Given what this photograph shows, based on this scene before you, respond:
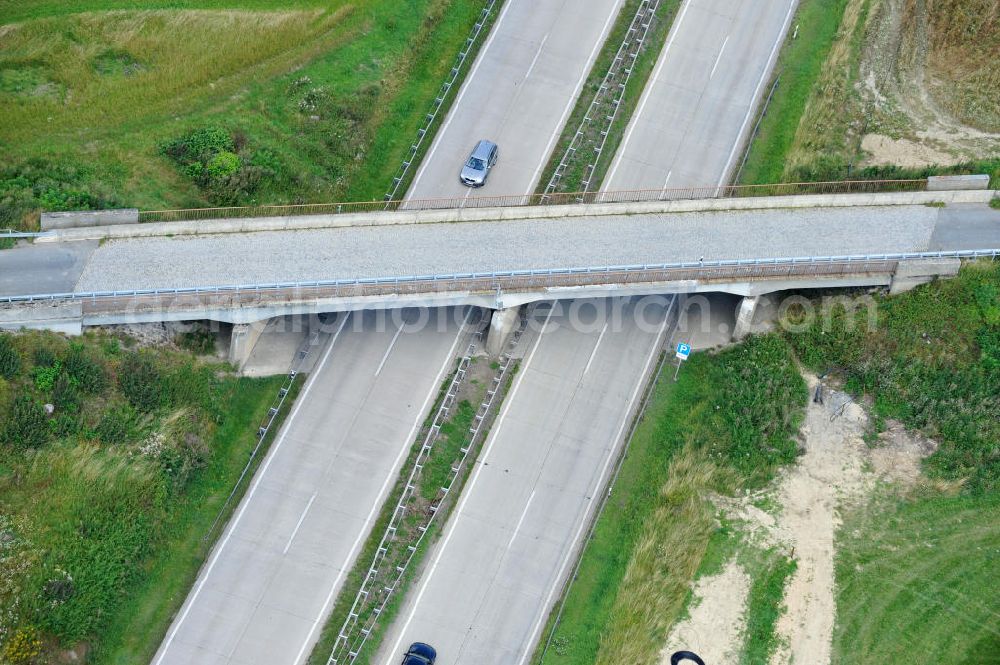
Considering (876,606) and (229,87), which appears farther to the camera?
(229,87)

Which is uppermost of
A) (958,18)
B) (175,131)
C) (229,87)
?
(958,18)

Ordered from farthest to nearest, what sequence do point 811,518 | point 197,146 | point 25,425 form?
point 197,146, point 811,518, point 25,425

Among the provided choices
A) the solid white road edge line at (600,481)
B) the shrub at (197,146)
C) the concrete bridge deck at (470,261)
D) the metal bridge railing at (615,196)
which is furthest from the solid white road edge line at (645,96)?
the shrub at (197,146)

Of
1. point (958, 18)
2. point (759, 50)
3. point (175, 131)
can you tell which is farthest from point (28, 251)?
point (958, 18)

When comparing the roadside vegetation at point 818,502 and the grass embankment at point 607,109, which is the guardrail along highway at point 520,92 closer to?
the grass embankment at point 607,109

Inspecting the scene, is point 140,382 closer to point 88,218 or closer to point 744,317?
point 88,218

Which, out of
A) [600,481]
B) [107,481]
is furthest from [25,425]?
[600,481]

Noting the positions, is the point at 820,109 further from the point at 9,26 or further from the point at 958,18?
the point at 9,26
